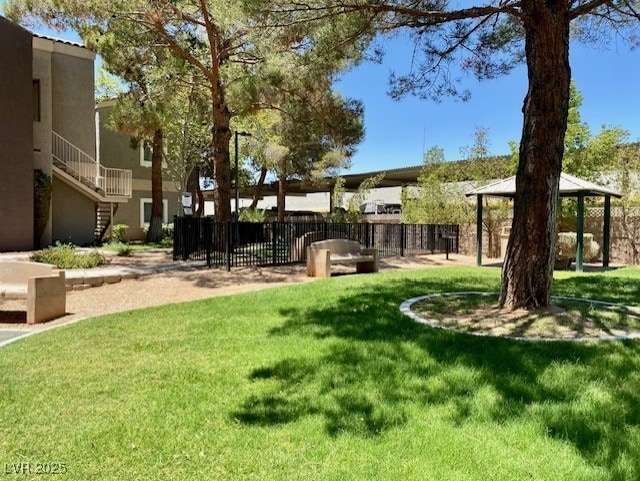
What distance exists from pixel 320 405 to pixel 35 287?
4740mm

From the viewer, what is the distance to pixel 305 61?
741 cm

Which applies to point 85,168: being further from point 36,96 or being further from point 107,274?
point 107,274

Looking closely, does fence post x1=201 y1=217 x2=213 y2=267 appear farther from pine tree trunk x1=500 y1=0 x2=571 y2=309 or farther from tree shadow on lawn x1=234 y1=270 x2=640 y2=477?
pine tree trunk x1=500 y1=0 x2=571 y2=309

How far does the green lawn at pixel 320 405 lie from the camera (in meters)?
2.35

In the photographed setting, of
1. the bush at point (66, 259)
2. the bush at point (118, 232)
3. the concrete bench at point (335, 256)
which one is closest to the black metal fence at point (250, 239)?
the concrete bench at point (335, 256)

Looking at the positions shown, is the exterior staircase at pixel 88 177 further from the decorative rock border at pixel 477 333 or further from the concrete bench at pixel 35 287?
the decorative rock border at pixel 477 333

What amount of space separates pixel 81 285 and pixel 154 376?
574 centimetres

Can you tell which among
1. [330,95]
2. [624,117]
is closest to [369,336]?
[330,95]

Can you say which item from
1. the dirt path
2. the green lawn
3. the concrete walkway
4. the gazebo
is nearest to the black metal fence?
the dirt path

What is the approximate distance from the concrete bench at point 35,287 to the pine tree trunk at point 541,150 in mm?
6107

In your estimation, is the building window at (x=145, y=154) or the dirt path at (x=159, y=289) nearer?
the dirt path at (x=159, y=289)

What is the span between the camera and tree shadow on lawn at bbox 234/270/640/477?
106 inches

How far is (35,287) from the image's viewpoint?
5.85 metres

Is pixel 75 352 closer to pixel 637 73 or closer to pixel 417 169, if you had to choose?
pixel 637 73
